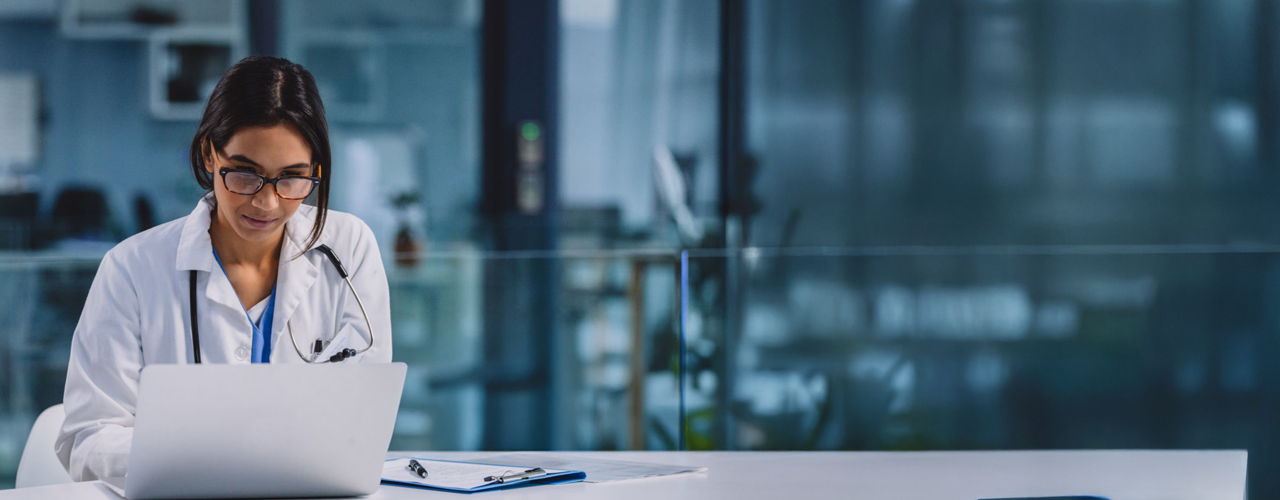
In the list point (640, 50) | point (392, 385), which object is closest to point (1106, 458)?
point (392, 385)

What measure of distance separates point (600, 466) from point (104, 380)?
62 centimetres

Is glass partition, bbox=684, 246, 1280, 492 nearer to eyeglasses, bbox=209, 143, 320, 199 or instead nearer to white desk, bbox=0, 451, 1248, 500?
white desk, bbox=0, 451, 1248, 500

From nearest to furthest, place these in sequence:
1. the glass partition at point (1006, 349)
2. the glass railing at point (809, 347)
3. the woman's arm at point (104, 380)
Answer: the woman's arm at point (104, 380)
the glass railing at point (809, 347)
the glass partition at point (1006, 349)

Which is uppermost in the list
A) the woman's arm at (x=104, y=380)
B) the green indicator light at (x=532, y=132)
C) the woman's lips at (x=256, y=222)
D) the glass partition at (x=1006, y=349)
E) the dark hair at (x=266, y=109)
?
the green indicator light at (x=532, y=132)

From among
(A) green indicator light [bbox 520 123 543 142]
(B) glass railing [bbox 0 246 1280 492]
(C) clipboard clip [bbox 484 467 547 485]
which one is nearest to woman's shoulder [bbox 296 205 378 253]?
(C) clipboard clip [bbox 484 467 547 485]

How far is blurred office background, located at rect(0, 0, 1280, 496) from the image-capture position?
9.99 feet

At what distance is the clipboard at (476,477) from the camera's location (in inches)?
45.4

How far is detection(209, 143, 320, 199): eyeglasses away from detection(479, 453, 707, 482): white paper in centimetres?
42

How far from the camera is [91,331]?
4.57ft

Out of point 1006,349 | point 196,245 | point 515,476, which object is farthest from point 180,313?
point 1006,349

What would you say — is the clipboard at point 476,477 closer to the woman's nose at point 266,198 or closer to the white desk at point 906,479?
the white desk at point 906,479

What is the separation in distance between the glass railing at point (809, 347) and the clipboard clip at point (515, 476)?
5.78ft

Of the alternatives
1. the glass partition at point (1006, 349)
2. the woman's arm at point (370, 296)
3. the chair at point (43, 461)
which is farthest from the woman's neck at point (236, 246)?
the glass partition at point (1006, 349)

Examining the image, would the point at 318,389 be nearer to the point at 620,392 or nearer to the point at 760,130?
the point at 620,392
